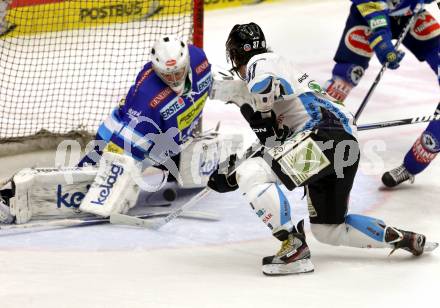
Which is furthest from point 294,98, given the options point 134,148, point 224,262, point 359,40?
point 359,40

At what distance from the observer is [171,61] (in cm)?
375

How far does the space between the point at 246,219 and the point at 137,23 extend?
296cm

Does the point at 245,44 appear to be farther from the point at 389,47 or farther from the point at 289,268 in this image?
the point at 389,47

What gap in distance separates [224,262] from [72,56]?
3022 mm

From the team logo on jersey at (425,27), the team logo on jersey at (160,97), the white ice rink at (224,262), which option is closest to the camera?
the white ice rink at (224,262)

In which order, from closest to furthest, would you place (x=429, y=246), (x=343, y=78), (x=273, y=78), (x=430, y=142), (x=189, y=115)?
(x=273, y=78)
(x=429, y=246)
(x=189, y=115)
(x=430, y=142)
(x=343, y=78)

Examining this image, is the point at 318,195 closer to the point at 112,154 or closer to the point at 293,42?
the point at 112,154

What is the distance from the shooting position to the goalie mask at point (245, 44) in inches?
127

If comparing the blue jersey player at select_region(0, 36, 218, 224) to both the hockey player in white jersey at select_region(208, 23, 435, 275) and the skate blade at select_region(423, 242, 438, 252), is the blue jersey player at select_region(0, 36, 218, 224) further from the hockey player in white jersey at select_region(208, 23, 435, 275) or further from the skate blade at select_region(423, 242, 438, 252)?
the skate blade at select_region(423, 242, 438, 252)

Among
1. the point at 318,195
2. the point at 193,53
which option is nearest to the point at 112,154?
the point at 193,53

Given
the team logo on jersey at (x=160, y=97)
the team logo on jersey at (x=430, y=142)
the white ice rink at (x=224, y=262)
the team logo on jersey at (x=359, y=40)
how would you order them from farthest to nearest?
the team logo on jersey at (x=359, y=40)
the team logo on jersey at (x=430, y=142)
the team logo on jersey at (x=160, y=97)
the white ice rink at (x=224, y=262)

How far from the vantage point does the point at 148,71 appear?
13.0ft

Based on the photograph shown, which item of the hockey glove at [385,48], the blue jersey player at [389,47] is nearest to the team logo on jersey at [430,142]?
the blue jersey player at [389,47]

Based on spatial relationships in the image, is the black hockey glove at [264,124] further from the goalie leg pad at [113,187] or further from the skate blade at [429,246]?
the goalie leg pad at [113,187]
